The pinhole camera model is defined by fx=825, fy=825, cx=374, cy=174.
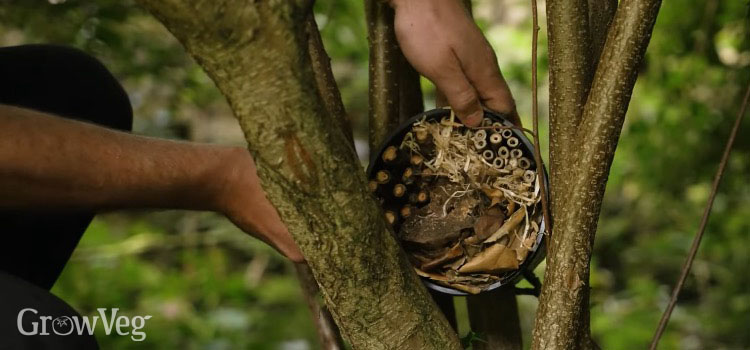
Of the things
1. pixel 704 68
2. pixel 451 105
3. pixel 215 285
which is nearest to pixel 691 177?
pixel 704 68

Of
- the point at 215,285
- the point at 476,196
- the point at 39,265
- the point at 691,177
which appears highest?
the point at 476,196

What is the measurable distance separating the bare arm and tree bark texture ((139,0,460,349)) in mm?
175

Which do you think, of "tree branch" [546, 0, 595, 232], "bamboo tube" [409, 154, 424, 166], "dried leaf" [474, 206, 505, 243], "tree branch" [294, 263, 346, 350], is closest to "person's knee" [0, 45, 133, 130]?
"tree branch" [294, 263, 346, 350]

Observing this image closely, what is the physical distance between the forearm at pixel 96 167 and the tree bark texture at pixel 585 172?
1.18ft

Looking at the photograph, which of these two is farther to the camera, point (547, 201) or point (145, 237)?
point (145, 237)

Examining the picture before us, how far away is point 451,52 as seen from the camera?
983mm

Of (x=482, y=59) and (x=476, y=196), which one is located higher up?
(x=482, y=59)

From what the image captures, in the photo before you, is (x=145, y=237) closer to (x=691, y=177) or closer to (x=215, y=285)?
(x=215, y=285)

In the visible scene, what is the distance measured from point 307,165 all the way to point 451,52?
0.38m

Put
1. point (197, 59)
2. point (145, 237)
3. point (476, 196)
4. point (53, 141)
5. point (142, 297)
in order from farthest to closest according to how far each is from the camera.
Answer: point (145, 237)
point (142, 297)
point (476, 196)
point (53, 141)
point (197, 59)

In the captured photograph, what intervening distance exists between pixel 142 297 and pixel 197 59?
6.00ft

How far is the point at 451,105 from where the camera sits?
101cm

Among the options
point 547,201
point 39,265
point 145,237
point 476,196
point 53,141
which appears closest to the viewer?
point 53,141

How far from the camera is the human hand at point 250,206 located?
89 centimetres
